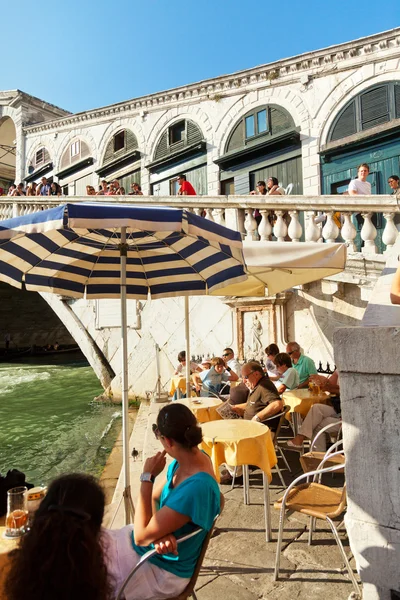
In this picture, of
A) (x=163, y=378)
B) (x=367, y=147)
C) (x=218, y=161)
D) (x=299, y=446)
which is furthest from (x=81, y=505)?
(x=218, y=161)

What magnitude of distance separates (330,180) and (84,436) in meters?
8.34

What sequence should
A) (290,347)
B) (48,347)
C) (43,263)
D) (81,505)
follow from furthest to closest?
(48,347) < (290,347) < (43,263) < (81,505)

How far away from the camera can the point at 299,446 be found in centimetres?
428

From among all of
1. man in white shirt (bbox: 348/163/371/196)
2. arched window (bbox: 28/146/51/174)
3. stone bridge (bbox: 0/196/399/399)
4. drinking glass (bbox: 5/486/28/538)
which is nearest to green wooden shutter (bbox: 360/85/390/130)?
stone bridge (bbox: 0/196/399/399)

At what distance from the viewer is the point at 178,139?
1420cm

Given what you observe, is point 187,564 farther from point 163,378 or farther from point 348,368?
point 163,378

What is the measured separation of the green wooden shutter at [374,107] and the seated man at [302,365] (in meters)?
6.69

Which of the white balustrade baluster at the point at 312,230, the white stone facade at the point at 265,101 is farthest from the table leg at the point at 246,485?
the white stone facade at the point at 265,101

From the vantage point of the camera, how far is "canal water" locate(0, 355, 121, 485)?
658cm

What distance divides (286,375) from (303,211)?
11.2 ft

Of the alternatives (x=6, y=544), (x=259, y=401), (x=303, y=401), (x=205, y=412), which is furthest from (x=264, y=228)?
(x=6, y=544)

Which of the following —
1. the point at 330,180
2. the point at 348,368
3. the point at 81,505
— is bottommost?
the point at 81,505

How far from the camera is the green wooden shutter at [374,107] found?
9688 mm

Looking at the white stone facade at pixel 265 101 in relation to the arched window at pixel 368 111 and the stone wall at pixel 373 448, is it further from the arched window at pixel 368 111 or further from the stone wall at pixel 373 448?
the stone wall at pixel 373 448
